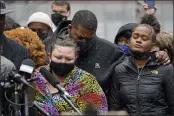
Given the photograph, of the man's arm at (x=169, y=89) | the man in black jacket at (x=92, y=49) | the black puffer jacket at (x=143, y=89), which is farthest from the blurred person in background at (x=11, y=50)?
the man's arm at (x=169, y=89)

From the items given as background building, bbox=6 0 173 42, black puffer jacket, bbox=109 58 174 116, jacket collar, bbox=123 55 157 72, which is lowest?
background building, bbox=6 0 173 42

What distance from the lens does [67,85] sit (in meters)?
7.91

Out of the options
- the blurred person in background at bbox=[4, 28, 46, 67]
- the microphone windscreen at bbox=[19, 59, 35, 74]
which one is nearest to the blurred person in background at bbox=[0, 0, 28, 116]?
the blurred person in background at bbox=[4, 28, 46, 67]

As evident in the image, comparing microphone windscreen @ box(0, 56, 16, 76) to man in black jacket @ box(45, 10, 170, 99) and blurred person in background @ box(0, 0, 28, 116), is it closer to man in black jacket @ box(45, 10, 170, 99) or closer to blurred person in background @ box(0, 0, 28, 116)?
blurred person in background @ box(0, 0, 28, 116)

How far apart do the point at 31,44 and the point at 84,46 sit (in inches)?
21.8

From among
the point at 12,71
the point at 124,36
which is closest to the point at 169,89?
the point at 124,36

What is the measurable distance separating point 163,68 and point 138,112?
0.54 m

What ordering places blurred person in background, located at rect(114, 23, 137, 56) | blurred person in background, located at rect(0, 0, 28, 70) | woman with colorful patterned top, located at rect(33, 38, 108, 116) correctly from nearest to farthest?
woman with colorful patterned top, located at rect(33, 38, 108, 116)
blurred person in background, located at rect(0, 0, 28, 70)
blurred person in background, located at rect(114, 23, 137, 56)

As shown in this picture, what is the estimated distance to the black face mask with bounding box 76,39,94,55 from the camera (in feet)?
28.1

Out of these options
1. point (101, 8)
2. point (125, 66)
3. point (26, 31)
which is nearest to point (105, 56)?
point (125, 66)

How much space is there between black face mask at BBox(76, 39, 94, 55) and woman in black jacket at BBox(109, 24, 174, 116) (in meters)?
0.38

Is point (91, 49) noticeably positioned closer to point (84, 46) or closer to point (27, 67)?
point (84, 46)

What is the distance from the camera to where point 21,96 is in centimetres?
662

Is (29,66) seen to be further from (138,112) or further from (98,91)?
(138,112)
